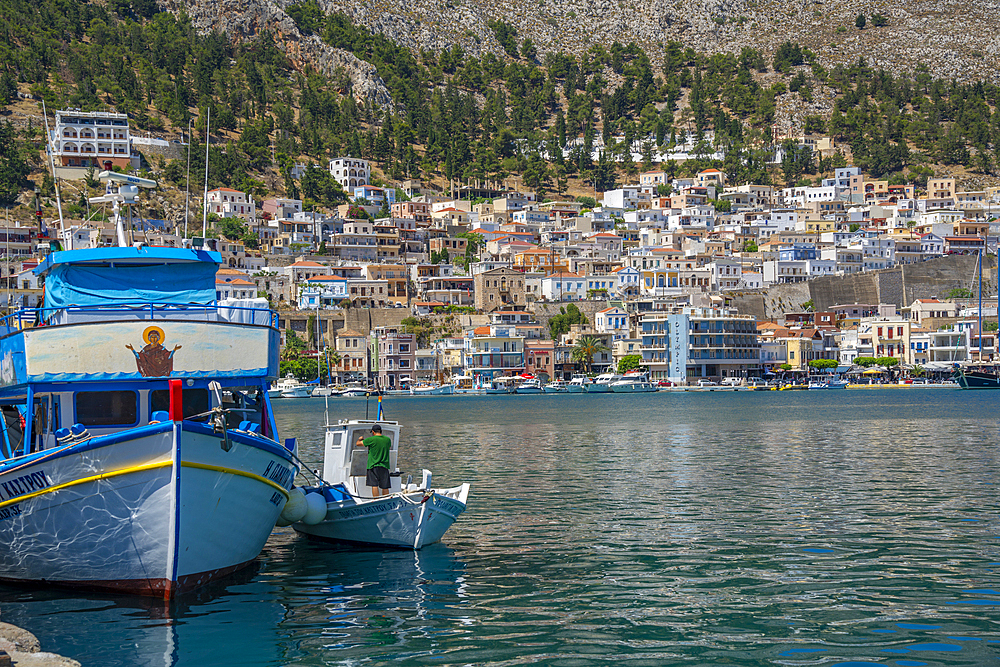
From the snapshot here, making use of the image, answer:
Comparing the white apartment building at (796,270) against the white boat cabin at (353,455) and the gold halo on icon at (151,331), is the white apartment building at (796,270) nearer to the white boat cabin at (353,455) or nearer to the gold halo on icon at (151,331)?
the white boat cabin at (353,455)

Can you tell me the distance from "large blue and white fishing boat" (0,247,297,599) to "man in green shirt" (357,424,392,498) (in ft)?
6.83

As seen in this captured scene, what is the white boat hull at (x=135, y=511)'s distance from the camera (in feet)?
42.9

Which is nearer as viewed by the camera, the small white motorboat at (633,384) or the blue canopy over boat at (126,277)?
the blue canopy over boat at (126,277)

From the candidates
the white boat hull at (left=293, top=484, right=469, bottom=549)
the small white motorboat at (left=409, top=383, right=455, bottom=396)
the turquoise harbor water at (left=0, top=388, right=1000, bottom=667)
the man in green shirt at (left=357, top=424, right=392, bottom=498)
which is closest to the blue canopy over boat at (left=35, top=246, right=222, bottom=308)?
the man in green shirt at (left=357, top=424, right=392, bottom=498)

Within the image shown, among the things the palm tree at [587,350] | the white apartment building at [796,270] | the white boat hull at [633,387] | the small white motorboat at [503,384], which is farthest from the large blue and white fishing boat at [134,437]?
the white apartment building at [796,270]

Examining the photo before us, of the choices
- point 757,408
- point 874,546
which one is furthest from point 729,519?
point 757,408

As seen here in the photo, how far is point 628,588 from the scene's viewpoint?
48.4 ft

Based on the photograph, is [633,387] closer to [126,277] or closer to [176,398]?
[126,277]

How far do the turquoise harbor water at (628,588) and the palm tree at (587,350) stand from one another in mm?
96337

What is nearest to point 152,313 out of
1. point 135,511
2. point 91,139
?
point 135,511

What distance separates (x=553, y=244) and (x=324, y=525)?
135094mm

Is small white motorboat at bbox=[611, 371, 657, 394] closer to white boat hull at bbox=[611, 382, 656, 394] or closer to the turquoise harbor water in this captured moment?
white boat hull at bbox=[611, 382, 656, 394]

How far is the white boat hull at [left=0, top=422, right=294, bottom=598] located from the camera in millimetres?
13086

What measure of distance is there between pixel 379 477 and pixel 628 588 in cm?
522
